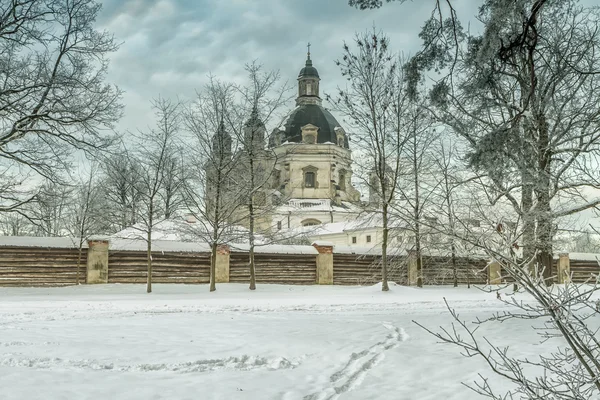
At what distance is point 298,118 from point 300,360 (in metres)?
57.2

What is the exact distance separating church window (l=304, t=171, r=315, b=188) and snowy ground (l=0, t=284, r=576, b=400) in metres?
48.0

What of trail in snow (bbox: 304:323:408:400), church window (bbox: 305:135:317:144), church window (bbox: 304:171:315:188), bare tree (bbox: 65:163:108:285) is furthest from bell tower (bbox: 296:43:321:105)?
trail in snow (bbox: 304:323:408:400)

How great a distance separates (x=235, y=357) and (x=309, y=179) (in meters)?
53.9

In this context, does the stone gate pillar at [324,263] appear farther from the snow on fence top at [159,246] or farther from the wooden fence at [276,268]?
the snow on fence top at [159,246]

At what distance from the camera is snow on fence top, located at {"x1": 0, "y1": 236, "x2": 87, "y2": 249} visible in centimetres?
2117

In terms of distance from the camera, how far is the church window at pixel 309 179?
198 ft

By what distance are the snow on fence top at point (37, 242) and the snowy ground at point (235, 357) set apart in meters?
9.81

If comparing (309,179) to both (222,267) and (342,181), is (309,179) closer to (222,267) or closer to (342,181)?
(342,181)

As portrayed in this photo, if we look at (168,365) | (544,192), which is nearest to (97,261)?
(168,365)

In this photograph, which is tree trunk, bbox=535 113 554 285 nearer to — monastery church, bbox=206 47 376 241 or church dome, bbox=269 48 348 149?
monastery church, bbox=206 47 376 241

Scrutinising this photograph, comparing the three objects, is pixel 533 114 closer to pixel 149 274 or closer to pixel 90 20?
pixel 90 20

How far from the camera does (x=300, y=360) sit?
23.0 ft

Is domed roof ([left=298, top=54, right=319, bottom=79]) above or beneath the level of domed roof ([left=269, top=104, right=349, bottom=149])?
above

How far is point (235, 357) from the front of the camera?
7.00 metres
